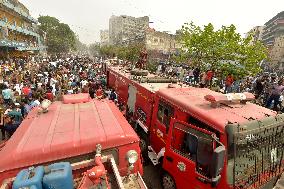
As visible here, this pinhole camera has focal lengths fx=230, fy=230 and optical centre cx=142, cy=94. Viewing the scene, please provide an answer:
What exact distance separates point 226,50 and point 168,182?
1517 cm

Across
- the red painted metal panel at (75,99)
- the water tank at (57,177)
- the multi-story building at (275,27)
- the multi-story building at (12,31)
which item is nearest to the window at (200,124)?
the red painted metal panel at (75,99)

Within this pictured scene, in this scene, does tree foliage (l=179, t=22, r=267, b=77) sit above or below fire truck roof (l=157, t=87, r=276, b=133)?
above

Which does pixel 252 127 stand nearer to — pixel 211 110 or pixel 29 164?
pixel 211 110

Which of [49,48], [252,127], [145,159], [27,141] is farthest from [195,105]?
[49,48]

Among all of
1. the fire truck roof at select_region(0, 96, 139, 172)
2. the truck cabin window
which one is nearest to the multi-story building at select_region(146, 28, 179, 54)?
the truck cabin window

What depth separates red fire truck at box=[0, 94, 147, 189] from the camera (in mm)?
3805

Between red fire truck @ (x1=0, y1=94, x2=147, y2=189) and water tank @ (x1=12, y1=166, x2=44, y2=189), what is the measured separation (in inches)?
13.9

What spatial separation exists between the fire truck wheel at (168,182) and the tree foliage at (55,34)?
92.1 metres

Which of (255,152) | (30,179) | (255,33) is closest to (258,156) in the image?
(255,152)

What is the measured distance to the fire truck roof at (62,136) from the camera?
3840 millimetres

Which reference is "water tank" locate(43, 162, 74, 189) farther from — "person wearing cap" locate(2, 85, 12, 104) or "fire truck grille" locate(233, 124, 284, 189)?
"person wearing cap" locate(2, 85, 12, 104)

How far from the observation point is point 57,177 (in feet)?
10.8

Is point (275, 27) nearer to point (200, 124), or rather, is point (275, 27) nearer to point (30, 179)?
point (200, 124)

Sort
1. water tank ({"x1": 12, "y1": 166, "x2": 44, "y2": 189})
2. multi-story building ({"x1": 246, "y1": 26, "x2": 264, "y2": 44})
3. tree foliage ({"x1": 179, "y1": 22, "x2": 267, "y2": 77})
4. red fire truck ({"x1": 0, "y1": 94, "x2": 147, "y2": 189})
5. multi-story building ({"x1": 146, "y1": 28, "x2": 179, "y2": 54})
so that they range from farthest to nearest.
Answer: multi-story building ({"x1": 146, "y1": 28, "x2": 179, "y2": 54}) → multi-story building ({"x1": 246, "y1": 26, "x2": 264, "y2": 44}) → tree foliage ({"x1": 179, "y1": 22, "x2": 267, "y2": 77}) → red fire truck ({"x1": 0, "y1": 94, "x2": 147, "y2": 189}) → water tank ({"x1": 12, "y1": 166, "x2": 44, "y2": 189})
